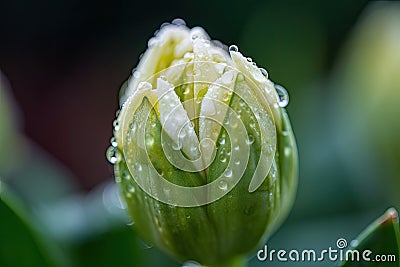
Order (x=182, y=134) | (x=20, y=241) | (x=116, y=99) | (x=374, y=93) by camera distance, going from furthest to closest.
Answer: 1. (x=116, y=99)
2. (x=374, y=93)
3. (x=20, y=241)
4. (x=182, y=134)

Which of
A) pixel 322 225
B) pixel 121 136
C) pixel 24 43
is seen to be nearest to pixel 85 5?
pixel 24 43

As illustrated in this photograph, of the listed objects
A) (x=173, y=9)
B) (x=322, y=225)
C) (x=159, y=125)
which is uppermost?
(x=173, y=9)

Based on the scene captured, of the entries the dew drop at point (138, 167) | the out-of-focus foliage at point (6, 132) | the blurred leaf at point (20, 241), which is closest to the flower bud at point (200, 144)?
the dew drop at point (138, 167)

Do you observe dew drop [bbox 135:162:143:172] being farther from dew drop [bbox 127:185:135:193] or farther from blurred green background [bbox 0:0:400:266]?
blurred green background [bbox 0:0:400:266]

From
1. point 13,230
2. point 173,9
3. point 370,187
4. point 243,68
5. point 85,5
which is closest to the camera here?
point 243,68

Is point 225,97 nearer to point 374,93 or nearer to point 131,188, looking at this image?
point 131,188

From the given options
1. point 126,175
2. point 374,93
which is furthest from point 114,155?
point 374,93

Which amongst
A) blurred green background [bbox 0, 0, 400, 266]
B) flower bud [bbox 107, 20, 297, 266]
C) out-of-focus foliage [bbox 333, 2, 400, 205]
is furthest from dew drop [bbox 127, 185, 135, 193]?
out-of-focus foliage [bbox 333, 2, 400, 205]

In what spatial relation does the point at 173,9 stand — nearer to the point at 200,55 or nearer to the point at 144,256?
the point at 144,256
